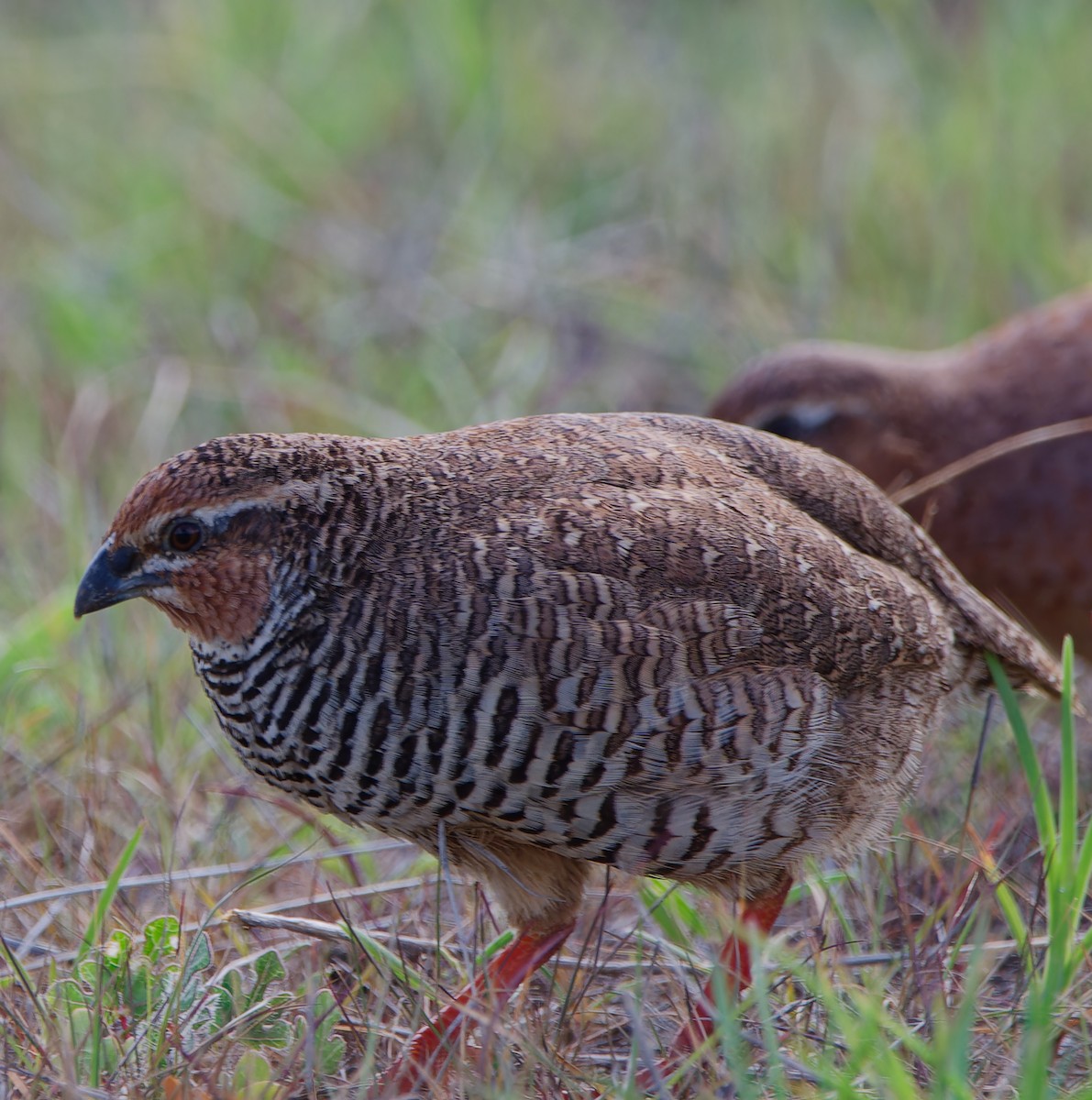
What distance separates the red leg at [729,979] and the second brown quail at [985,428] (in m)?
1.41

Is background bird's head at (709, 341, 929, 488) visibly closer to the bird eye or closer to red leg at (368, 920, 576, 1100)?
red leg at (368, 920, 576, 1100)

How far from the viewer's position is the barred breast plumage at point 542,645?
8.98 feet

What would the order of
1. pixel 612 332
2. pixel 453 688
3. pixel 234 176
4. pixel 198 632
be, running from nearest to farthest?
pixel 453 688 → pixel 198 632 → pixel 612 332 → pixel 234 176

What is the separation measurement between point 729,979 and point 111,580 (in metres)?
1.35

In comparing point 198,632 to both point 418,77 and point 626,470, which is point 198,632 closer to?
point 626,470

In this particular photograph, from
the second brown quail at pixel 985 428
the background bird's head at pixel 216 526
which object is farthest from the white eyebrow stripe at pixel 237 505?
the second brown quail at pixel 985 428

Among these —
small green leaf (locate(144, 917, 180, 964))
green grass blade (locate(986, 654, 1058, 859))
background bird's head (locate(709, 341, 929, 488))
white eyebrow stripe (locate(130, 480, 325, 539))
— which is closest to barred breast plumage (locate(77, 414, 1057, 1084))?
white eyebrow stripe (locate(130, 480, 325, 539))

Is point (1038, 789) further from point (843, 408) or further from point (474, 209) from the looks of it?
point (474, 209)

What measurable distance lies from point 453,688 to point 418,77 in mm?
5049

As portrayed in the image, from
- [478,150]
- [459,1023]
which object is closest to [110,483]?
[478,150]

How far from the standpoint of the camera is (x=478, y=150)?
22.6ft

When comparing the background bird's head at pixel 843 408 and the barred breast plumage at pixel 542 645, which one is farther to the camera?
the background bird's head at pixel 843 408

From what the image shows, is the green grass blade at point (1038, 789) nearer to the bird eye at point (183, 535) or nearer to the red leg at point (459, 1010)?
the red leg at point (459, 1010)

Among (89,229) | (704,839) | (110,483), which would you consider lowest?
(704,839)
